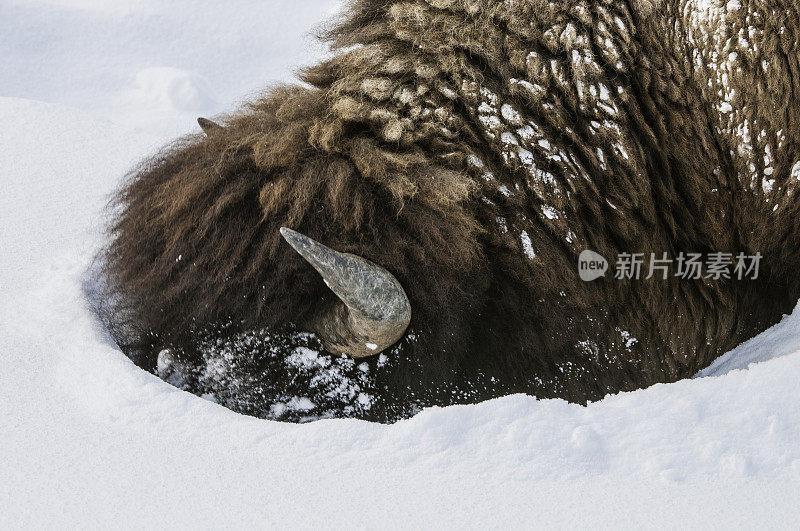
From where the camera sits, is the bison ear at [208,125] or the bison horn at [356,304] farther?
the bison ear at [208,125]

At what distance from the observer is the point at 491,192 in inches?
92.4

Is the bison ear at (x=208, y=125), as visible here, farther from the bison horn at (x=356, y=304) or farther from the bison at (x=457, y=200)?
the bison horn at (x=356, y=304)

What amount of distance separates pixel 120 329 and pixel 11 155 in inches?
71.8

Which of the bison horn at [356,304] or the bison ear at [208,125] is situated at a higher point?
the bison ear at [208,125]

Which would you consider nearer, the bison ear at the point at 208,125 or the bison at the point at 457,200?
the bison at the point at 457,200

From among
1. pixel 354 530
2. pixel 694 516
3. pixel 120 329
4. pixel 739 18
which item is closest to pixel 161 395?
pixel 120 329

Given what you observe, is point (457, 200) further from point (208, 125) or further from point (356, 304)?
point (208, 125)

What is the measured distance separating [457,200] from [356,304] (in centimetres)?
49

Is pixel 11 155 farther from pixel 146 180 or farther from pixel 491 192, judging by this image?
pixel 491 192

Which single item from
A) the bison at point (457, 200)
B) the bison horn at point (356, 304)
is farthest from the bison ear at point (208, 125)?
the bison horn at point (356, 304)

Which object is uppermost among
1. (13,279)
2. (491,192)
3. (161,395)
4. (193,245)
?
(491,192)

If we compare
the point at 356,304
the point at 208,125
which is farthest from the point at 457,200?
the point at 208,125

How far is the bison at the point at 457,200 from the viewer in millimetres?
2230

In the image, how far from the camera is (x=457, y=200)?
7.34ft
